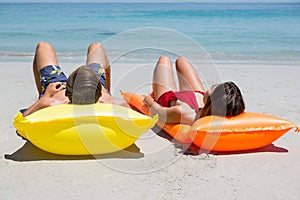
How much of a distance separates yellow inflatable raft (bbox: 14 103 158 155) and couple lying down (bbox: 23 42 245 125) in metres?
0.16

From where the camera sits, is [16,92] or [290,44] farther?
[290,44]

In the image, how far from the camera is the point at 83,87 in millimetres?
2820

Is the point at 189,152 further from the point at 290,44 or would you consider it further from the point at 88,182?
the point at 290,44

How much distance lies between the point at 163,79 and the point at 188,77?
0.26 m

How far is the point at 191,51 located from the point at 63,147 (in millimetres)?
6880

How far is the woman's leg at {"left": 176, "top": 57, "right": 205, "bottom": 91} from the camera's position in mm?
3742

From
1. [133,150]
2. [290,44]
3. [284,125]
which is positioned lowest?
[290,44]

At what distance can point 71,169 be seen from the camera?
274 centimetres

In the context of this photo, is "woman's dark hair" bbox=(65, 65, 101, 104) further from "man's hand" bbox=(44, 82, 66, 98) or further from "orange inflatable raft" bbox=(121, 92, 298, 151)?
"orange inflatable raft" bbox=(121, 92, 298, 151)

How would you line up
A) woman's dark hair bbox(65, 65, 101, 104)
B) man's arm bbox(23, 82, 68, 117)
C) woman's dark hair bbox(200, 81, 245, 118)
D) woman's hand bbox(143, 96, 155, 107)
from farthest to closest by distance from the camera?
woman's hand bbox(143, 96, 155, 107)
man's arm bbox(23, 82, 68, 117)
woman's dark hair bbox(200, 81, 245, 118)
woman's dark hair bbox(65, 65, 101, 104)

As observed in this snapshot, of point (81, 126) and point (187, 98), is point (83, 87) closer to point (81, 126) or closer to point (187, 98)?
point (81, 126)

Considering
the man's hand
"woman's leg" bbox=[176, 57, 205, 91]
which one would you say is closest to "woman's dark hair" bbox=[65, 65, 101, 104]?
the man's hand

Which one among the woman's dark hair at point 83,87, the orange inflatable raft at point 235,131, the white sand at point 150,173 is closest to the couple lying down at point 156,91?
the woman's dark hair at point 83,87

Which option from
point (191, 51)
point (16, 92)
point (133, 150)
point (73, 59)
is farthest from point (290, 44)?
point (133, 150)
